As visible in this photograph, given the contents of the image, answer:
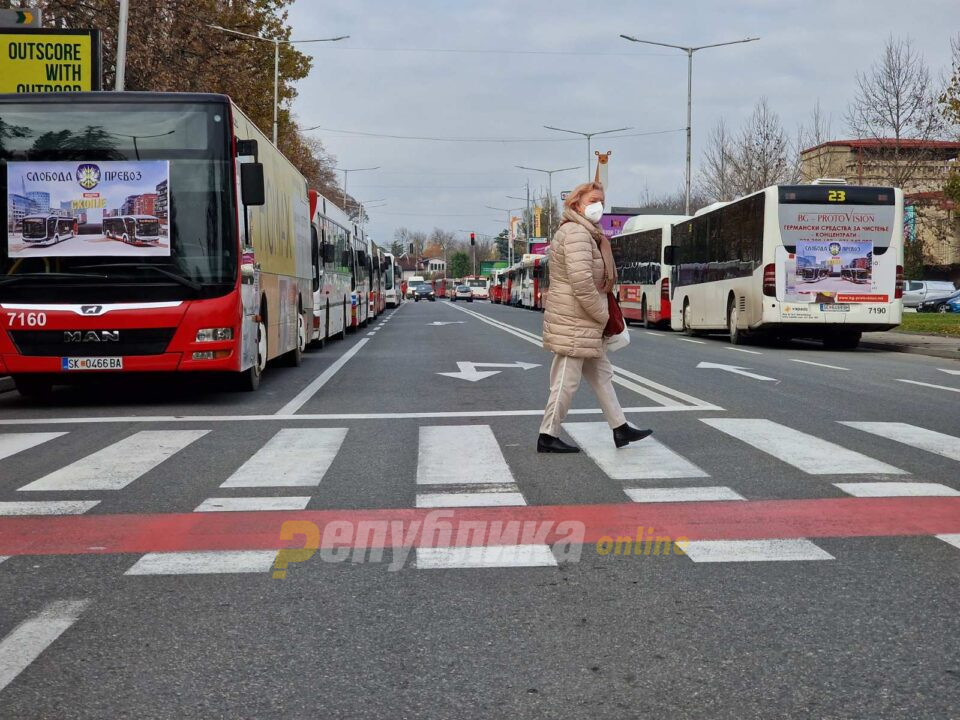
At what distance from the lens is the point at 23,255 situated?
38.4ft

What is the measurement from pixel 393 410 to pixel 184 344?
2.16 m

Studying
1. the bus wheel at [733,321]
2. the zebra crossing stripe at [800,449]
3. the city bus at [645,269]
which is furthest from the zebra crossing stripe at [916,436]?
the city bus at [645,269]

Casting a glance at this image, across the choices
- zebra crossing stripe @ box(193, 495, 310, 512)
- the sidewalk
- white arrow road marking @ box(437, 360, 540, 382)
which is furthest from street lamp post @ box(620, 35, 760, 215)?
zebra crossing stripe @ box(193, 495, 310, 512)

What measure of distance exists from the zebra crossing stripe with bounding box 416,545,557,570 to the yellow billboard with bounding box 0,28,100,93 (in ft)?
66.0

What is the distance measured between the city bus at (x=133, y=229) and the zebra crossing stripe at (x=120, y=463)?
2672mm

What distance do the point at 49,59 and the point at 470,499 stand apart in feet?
66.4

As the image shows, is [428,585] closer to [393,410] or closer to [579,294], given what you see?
[579,294]

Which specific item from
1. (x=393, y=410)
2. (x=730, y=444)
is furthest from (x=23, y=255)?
(x=730, y=444)

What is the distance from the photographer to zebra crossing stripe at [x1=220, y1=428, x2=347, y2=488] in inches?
287

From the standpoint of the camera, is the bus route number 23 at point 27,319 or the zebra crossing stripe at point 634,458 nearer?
the zebra crossing stripe at point 634,458

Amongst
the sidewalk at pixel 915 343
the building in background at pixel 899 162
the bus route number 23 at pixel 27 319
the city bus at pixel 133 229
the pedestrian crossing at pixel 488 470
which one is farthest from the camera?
the building in background at pixel 899 162

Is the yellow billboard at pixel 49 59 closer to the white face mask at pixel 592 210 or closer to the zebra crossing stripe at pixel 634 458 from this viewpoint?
the zebra crossing stripe at pixel 634 458

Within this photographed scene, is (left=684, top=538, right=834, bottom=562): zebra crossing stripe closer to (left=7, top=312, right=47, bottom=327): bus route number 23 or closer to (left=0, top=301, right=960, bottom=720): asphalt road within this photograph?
(left=0, top=301, right=960, bottom=720): asphalt road

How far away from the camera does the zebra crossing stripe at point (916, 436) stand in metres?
8.44
